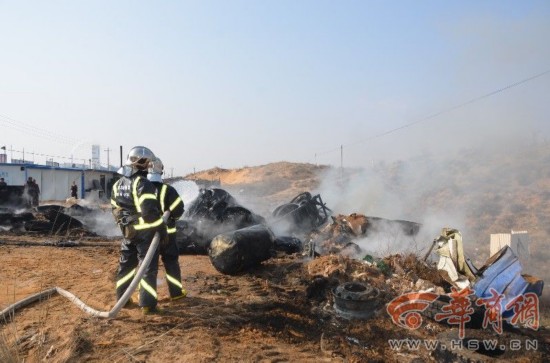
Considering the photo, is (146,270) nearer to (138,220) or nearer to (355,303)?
(138,220)

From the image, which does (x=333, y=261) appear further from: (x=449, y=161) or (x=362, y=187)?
(x=449, y=161)

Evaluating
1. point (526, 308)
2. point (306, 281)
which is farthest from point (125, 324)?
point (526, 308)

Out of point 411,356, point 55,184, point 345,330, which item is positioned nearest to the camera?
point 411,356

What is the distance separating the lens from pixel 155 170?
183 inches

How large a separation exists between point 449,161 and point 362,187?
856 centimetres

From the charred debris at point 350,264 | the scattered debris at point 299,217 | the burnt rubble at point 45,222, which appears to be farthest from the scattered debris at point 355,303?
the burnt rubble at point 45,222

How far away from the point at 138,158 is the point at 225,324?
6.93ft

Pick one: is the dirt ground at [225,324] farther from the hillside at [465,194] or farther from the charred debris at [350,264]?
the hillside at [465,194]

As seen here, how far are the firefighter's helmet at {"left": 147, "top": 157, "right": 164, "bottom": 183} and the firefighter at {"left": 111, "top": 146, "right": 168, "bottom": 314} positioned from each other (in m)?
0.08

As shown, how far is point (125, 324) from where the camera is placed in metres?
3.67

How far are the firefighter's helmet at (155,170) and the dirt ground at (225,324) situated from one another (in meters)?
1.49

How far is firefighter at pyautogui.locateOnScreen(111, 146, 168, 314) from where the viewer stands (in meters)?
4.04

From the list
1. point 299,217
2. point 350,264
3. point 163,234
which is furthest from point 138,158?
point 299,217

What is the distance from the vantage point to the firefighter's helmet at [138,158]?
434 cm
